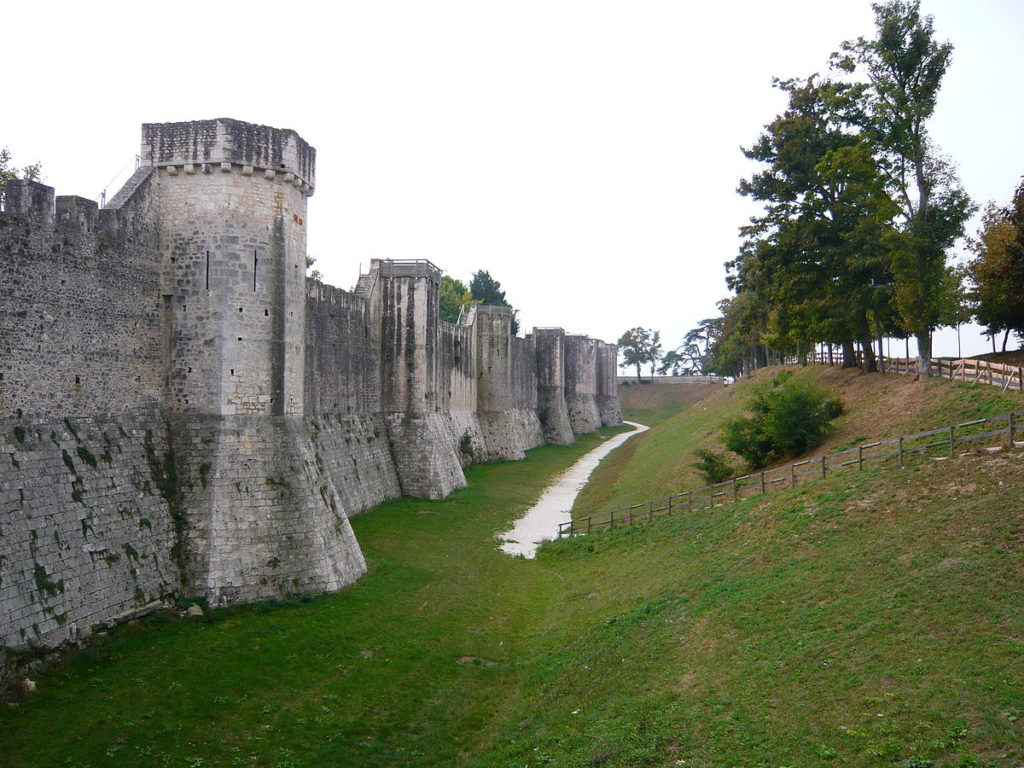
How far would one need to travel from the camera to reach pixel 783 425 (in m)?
31.2

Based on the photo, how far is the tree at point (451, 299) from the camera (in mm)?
88544

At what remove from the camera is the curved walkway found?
27.6 metres

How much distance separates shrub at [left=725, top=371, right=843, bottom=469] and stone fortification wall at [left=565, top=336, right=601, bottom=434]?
47864 mm

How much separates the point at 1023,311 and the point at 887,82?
39.2ft

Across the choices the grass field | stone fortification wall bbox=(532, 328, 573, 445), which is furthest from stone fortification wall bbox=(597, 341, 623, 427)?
the grass field

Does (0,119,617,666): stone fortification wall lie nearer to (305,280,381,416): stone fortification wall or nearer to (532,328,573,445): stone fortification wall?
(305,280,381,416): stone fortification wall

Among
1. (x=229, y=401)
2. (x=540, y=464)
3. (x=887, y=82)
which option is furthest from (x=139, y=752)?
(x=540, y=464)

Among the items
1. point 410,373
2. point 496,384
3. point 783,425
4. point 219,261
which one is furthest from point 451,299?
point 219,261

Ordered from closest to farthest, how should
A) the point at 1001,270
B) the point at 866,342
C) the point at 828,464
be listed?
the point at 828,464, the point at 1001,270, the point at 866,342

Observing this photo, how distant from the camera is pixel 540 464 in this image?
5353 centimetres

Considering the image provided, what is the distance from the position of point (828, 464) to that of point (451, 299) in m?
68.7

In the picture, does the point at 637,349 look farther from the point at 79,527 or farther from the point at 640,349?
the point at 79,527

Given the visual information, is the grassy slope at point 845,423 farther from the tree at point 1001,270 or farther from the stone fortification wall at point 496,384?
the stone fortification wall at point 496,384

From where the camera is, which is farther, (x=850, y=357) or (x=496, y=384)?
(x=496, y=384)
